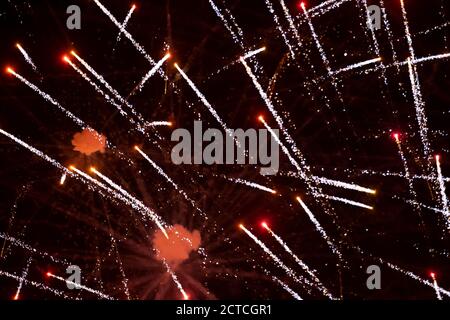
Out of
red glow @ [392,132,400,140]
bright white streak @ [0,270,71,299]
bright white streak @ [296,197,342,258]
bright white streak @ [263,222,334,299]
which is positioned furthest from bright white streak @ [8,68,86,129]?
red glow @ [392,132,400,140]

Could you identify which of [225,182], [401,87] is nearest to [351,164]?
[401,87]

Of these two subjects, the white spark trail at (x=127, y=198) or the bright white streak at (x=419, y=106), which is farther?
the white spark trail at (x=127, y=198)

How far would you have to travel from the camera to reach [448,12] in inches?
87.1

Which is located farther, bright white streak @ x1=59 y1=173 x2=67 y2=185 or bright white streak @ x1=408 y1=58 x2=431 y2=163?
bright white streak @ x1=59 y1=173 x2=67 y2=185

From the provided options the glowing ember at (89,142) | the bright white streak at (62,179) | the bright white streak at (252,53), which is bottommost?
the bright white streak at (62,179)

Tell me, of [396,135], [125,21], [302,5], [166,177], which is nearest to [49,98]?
[125,21]

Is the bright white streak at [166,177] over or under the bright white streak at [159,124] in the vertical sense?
under

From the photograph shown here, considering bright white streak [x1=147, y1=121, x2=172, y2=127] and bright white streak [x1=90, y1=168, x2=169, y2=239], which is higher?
bright white streak [x1=147, y1=121, x2=172, y2=127]

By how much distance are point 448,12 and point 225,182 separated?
3.71 ft

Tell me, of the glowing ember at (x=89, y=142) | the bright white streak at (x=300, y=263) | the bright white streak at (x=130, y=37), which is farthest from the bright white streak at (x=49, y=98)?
the bright white streak at (x=300, y=263)

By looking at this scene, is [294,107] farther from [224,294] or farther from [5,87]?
[5,87]

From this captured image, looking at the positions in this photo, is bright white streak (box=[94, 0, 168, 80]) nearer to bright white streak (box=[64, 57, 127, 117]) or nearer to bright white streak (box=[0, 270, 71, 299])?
bright white streak (box=[64, 57, 127, 117])

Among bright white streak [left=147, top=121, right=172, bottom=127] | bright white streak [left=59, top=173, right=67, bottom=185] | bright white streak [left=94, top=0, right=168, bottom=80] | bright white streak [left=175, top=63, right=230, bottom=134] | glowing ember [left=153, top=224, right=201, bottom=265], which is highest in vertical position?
bright white streak [left=94, top=0, right=168, bottom=80]

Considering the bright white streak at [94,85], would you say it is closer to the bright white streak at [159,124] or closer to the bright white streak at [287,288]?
the bright white streak at [159,124]
